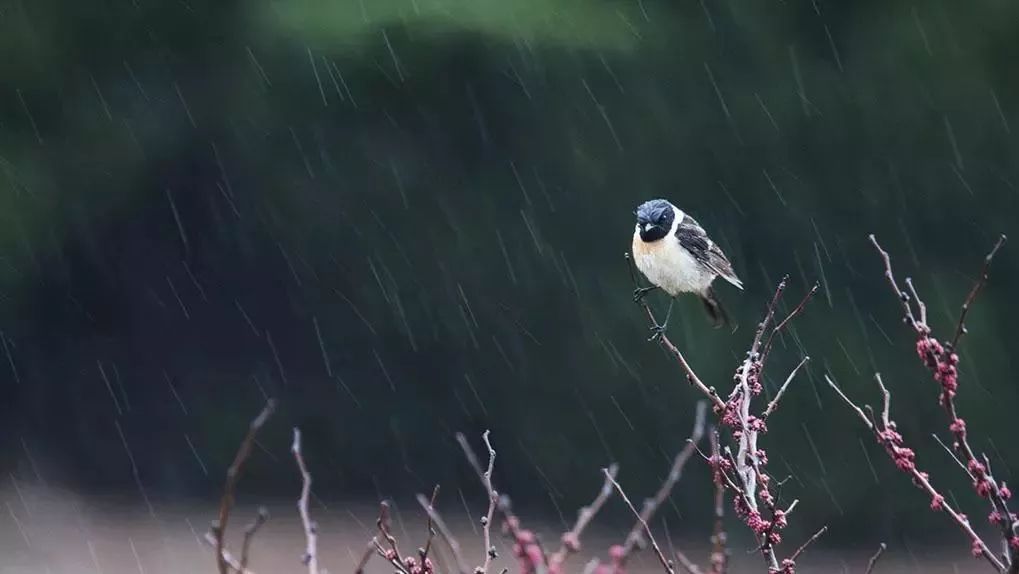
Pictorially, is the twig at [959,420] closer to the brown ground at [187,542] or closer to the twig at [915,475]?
the twig at [915,475]

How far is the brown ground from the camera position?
10.9 meters

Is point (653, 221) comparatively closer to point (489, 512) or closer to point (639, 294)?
point (639, 294)

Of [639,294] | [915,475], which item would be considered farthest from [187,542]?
[915,475]

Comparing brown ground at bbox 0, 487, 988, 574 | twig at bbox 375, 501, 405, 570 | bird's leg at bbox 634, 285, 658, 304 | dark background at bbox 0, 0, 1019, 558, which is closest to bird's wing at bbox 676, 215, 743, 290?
bird's leg at bbox 634, 285, 658, 304

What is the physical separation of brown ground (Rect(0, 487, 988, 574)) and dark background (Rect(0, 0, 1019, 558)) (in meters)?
0.36

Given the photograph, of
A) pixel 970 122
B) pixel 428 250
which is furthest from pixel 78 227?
pixel 970 122

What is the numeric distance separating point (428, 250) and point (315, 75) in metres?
1.78

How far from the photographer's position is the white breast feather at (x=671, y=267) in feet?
16.5

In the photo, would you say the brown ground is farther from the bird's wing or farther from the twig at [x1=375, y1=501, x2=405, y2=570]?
the twig at [x1=375, y1=501, x2=405, y2=570]

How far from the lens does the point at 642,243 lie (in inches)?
203

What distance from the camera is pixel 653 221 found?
16.7 ft

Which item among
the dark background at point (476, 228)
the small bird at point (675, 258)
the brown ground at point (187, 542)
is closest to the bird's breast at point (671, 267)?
the small bird at point (675, 258)

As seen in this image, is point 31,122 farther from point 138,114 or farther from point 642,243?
point 642,243

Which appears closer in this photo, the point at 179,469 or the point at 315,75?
the point at 315,75
